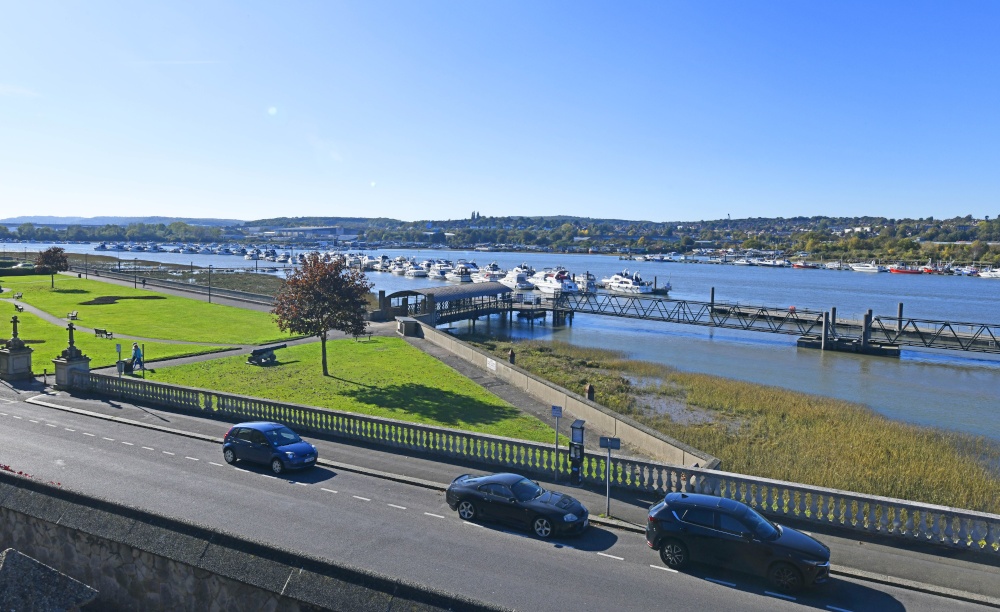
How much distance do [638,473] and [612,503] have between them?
4.23ft

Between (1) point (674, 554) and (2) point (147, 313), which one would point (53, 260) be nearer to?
(2) point (147, 313)

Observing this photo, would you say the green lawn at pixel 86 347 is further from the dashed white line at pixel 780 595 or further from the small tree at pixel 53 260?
the small tree at pixel 53 260

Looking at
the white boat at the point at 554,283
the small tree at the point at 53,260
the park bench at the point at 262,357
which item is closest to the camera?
the park bench at the point at 262,357

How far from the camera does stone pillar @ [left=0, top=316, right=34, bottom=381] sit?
32906mm

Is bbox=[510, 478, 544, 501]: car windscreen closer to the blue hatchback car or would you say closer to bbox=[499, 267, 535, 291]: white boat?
the blue hatchback car

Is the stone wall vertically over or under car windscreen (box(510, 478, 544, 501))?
over

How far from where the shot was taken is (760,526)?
1359 cm

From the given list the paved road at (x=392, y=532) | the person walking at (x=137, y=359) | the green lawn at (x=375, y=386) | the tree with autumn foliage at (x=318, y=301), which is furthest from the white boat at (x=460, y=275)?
the paved road at (x=392, y=532)

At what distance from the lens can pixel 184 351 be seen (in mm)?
43250

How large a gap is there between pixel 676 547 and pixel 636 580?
1183mm

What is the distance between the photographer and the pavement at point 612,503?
13672 millimetres

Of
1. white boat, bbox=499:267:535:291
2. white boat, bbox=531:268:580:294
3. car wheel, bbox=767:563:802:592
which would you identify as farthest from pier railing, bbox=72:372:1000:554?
white boat, bbox=499:267:535:291

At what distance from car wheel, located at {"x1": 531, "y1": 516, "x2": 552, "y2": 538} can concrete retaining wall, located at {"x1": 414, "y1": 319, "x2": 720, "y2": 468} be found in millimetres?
6147

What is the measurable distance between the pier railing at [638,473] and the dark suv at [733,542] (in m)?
2.86
